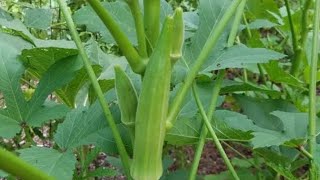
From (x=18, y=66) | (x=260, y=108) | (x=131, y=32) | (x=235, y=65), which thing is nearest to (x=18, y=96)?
(x=18, y=66)

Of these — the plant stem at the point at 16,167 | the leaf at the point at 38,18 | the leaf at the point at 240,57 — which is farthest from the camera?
the leaf at the point at 38,18

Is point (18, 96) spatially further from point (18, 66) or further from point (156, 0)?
point (156, 0)

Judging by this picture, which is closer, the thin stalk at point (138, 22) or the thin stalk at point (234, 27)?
the thin stalk at point (138, 22)

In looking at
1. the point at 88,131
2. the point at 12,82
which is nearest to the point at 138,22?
the point at 88,131

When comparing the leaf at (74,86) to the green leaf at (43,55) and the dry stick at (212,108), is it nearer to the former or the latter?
the green leaf at (43,55)

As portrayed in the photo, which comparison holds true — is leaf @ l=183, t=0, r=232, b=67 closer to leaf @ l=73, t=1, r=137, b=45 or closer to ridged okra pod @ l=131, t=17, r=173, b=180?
leaf @ l=73, t=1, r=137, b=45

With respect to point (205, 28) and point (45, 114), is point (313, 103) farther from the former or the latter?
point (45, 114)

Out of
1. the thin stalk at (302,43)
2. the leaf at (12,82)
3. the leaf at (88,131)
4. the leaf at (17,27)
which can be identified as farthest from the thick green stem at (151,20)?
the thin stalk at (302,43)
